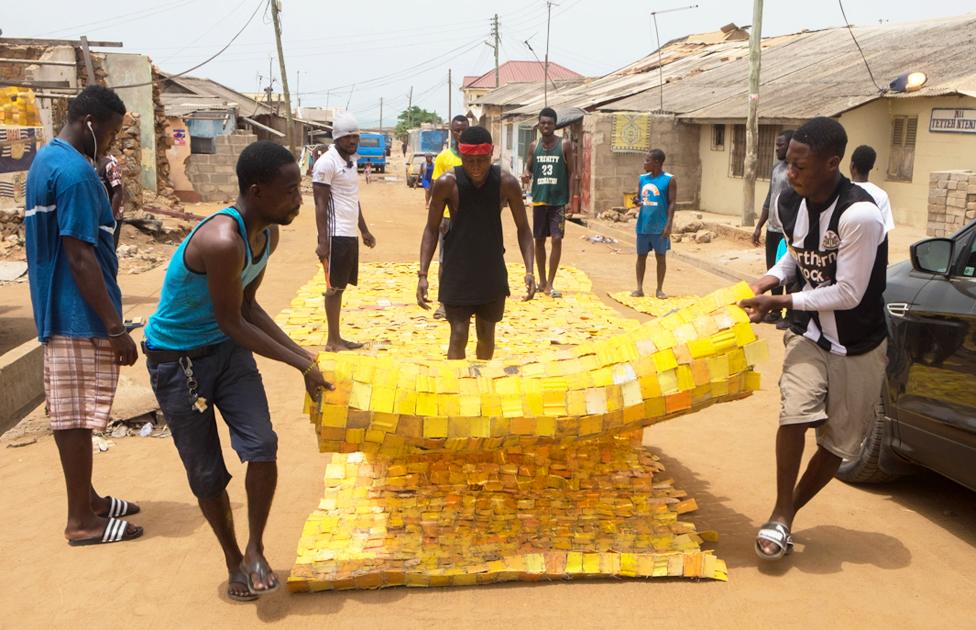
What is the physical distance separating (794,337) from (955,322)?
0.83 metres

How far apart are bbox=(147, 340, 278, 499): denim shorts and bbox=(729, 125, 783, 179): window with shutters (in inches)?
723

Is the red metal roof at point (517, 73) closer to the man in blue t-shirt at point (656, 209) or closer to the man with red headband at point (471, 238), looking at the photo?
A: the man in blue t-shirt at point (656, 209)

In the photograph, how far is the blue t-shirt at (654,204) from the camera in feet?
34.1

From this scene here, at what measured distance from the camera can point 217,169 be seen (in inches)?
1000

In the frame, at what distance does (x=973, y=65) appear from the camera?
16.0 metres

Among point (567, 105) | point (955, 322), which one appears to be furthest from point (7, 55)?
point (955, 322)

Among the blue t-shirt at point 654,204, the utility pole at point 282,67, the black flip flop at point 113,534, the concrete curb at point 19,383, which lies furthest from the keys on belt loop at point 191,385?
the utility pole at point 282,67

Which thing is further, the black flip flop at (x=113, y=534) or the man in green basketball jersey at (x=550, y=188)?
the man in green basketball jersey at (x=550, y=188)

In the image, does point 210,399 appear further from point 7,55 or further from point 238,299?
point 7,55

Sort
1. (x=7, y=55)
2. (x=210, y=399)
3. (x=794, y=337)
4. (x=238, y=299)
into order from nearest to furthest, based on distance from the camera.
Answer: (x=238, y=299) → (x=210, y=399) → (x=794, y=337) → (x=7, y=55)

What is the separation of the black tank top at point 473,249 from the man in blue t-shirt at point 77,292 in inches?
81.5

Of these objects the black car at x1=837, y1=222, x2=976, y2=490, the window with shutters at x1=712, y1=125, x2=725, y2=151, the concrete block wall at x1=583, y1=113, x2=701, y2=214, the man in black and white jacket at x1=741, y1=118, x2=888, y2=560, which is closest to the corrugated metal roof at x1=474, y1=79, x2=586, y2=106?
the concrete block wall at x1=583, y1=113, x2=701, y2=214

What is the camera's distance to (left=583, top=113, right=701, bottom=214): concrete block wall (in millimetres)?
22000

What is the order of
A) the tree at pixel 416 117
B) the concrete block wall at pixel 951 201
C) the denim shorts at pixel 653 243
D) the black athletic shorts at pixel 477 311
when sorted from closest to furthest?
the black athletic shorts at pixel 477 311 < the denim shorts at pixel 653 243 < the concrete block wall at pixel 951 201 < the tree at pixel 416 117
